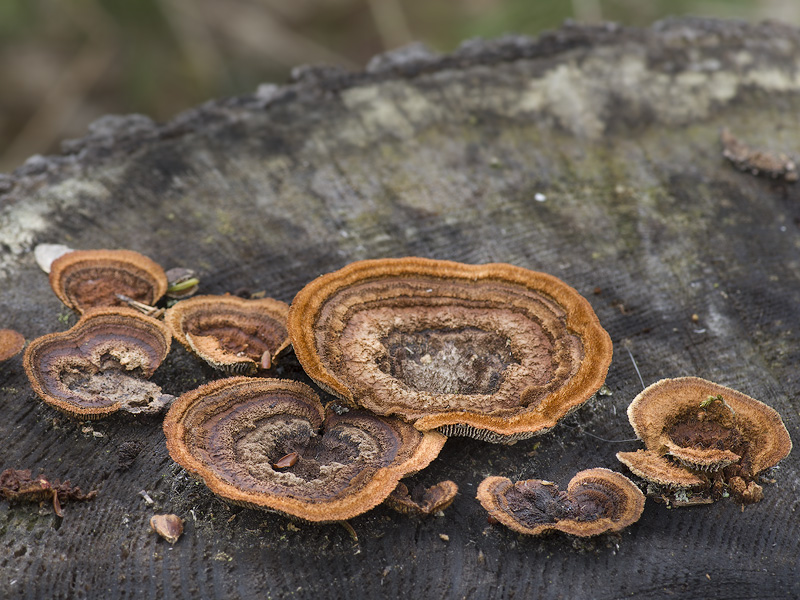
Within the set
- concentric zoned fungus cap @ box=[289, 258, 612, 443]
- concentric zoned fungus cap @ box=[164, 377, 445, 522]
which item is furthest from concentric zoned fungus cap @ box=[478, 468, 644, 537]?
concentric zoned fungus cap @ box=[164, 377, 445, 522]

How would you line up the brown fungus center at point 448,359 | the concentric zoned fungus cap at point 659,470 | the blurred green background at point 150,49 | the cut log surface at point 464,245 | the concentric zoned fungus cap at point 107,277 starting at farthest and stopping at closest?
1. the blurred green background at point 150,49
2. the concentric zoned fungus cap at point 107,277
3. the brown fungus center at point 448,359
4. the concentric zoned fungus cap at point 659,470
5. the cut log surface at point 464,245

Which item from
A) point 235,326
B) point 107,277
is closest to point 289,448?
point 235,326

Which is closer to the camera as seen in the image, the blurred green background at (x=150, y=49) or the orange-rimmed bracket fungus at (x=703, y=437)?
the orange-rimmed bracket fungus at (x=703, y=437)

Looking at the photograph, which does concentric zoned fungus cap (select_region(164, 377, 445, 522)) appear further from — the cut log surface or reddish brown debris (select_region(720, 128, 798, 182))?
reddish brown debris (select_region(720, 128, 798, 182))

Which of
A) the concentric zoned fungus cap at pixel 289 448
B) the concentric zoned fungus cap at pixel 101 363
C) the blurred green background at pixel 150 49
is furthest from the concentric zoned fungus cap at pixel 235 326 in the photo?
the blurred green background at pixel 150 49

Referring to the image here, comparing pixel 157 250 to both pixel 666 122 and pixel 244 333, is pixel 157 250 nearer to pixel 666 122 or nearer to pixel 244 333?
pixel 244 333

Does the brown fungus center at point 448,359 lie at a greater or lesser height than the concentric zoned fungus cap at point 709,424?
greater

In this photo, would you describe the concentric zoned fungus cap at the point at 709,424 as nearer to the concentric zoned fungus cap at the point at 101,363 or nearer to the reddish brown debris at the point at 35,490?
the concentric zoned fungus cap at the point at 101,363
